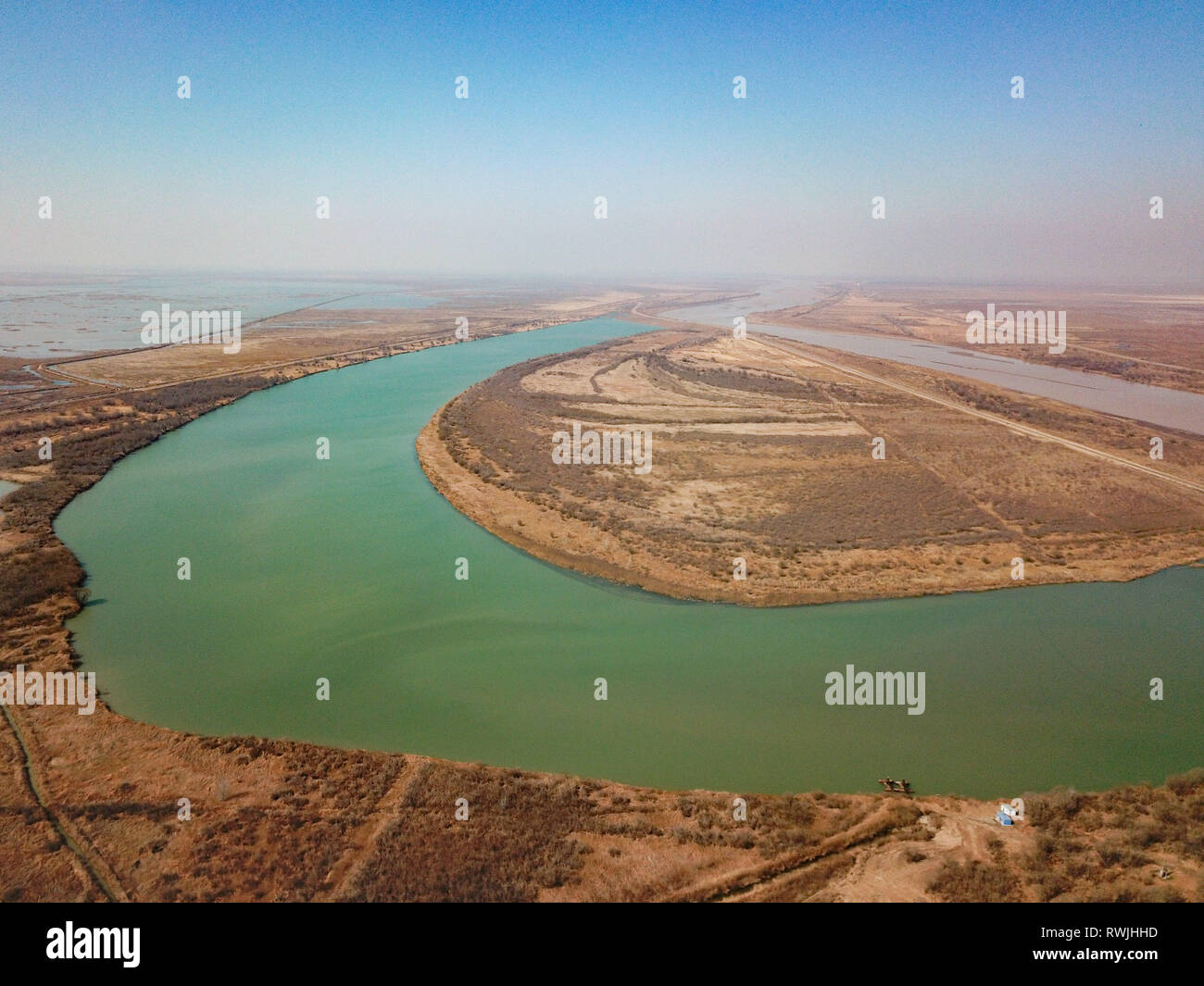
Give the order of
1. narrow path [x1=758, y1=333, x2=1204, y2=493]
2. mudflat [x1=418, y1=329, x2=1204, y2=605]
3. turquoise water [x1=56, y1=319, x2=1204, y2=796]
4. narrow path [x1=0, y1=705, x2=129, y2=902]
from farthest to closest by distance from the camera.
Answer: narrow path [x1=758, y1=333, x2=1204, y2=493] → mudflat [x1=418, y1=329, x2=1204, y2=605] → turquoise water [x1=56, y1=319, x2=1204, y2=796] → narrow path [x1=0, y1=705, x2=129, y2=902]

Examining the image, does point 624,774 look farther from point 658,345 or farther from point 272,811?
point 658,345

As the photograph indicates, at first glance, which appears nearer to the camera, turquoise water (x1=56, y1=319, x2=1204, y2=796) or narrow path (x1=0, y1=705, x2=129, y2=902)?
narrow path (x1=0, y1=705, x2=129, y2=902)

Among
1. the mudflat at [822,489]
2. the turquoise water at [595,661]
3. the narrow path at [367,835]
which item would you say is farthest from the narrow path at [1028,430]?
the narrow path at [367,835]

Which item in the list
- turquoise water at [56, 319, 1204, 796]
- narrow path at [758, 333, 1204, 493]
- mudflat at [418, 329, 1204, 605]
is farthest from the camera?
narrow path at [758, 333, 1204, 493]

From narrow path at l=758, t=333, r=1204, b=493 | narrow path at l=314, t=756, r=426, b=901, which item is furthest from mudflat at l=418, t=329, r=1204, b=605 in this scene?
narrow path at l=314, t=756, r=426, b=901

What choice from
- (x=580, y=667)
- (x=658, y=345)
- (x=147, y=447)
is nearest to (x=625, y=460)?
(x=580, y=667)

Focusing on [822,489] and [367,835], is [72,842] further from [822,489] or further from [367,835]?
[822,489]

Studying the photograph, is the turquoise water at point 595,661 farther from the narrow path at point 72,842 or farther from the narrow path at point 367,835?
the narrow path at point 72,842

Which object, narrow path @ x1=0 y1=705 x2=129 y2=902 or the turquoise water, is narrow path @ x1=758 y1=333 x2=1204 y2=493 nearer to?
the turquoise water

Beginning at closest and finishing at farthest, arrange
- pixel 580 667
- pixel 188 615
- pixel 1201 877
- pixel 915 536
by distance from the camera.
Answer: pixel 1201 877 < pixel 580 667 < pixel 188 615 < pixel 915 536
